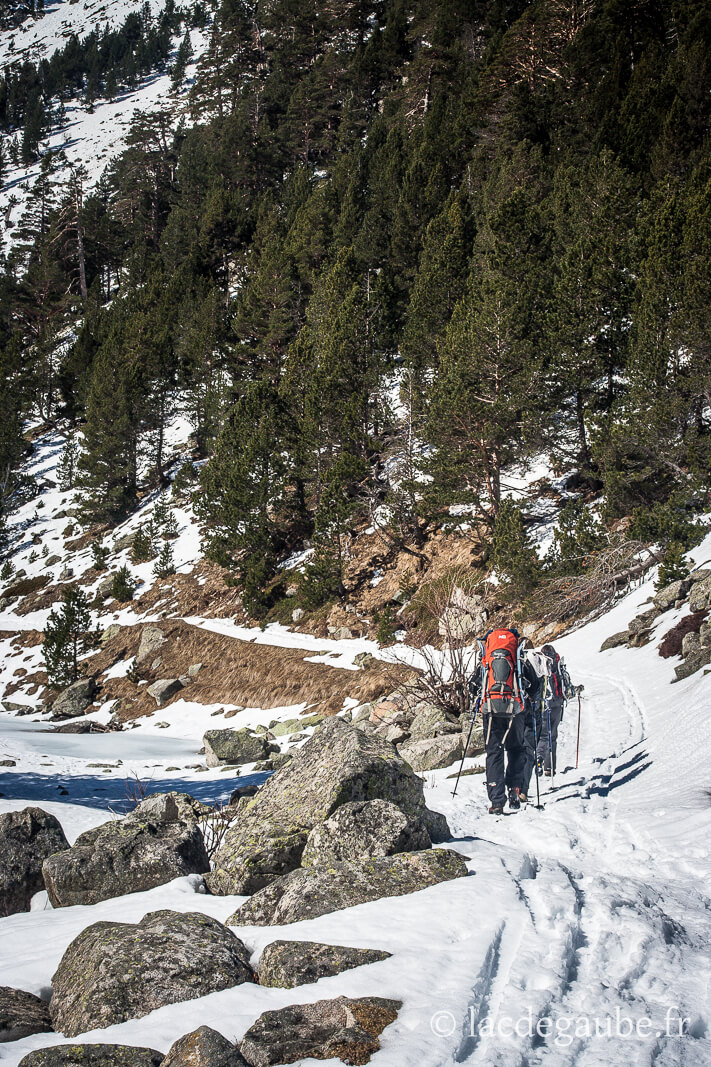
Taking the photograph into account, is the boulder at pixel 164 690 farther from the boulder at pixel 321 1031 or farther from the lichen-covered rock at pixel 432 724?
the boulder at pixel 321 1031

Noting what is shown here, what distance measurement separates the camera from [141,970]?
316cm

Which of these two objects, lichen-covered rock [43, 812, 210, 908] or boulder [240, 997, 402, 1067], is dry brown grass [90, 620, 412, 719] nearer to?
lichen-covered rock [43, 812, 210, 908]

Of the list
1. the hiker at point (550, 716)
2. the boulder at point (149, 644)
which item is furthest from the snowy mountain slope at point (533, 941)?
the boulder at point (149, 644)

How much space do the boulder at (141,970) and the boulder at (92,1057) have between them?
1.16 feet

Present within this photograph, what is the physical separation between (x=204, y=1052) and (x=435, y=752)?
750cm

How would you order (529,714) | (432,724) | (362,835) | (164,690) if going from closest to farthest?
(362,835) < (529,714) < (432,724) < (164,690)

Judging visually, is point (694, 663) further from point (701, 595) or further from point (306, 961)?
point (306, 961)

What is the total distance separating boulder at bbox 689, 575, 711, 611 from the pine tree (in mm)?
25103

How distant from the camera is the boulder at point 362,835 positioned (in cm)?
430

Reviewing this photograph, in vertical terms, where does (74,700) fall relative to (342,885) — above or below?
below

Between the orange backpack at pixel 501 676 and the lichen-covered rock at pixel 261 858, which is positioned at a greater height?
the orange backpack at pixel 501 676

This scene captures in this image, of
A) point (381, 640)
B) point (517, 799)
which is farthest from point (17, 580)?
point (517, 799)

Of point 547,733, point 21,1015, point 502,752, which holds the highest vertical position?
point 21,1015

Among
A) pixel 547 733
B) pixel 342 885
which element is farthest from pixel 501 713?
→ pixel 342 885
